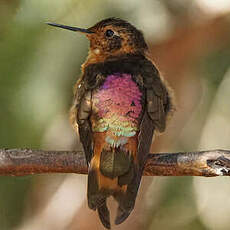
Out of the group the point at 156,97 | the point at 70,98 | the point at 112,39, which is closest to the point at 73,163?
the point at 156,97

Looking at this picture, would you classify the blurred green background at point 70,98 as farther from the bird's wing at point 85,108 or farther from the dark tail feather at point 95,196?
the dark tail feather at point 95,196

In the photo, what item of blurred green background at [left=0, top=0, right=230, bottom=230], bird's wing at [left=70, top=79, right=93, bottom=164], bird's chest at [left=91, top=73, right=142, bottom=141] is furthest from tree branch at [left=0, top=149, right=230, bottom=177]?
blurred green background at [left=0, top=0, right=230, bottom=230]

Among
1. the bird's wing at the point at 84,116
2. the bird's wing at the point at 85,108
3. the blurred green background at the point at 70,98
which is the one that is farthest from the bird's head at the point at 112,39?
the blurred green background at the point at 70,98

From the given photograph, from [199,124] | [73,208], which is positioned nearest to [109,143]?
[73,208]

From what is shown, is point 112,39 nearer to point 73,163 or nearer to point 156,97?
point 156,97

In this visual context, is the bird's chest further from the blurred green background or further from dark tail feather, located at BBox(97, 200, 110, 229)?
the blurred green background

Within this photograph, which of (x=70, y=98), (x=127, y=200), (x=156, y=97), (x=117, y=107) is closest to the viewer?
(x=127, y=200)
